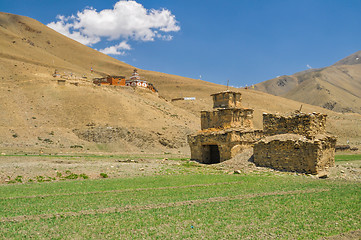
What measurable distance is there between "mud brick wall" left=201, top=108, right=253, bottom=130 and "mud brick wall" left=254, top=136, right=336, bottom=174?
5.65m

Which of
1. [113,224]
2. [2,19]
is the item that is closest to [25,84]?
[113,224]

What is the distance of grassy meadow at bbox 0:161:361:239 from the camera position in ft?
22.9

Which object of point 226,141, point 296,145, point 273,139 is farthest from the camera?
point 226,141

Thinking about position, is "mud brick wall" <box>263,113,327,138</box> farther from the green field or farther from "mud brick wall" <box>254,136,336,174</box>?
the green field

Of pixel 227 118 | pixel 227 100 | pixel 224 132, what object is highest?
pixel 227 100

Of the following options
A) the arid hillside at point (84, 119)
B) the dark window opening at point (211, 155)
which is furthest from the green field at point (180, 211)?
the arid hillside at point (84, 119)

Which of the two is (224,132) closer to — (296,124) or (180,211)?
(296,124)

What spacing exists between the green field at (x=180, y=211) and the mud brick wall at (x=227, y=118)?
12.0 m

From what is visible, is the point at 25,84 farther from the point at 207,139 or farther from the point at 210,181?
the point at 210,181

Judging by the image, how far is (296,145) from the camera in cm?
1778

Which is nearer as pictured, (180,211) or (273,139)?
(180,211)

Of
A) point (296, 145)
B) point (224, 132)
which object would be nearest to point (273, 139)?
point (296, 145)

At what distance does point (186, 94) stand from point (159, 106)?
1696 inches

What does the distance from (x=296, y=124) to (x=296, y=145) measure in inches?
84.4
